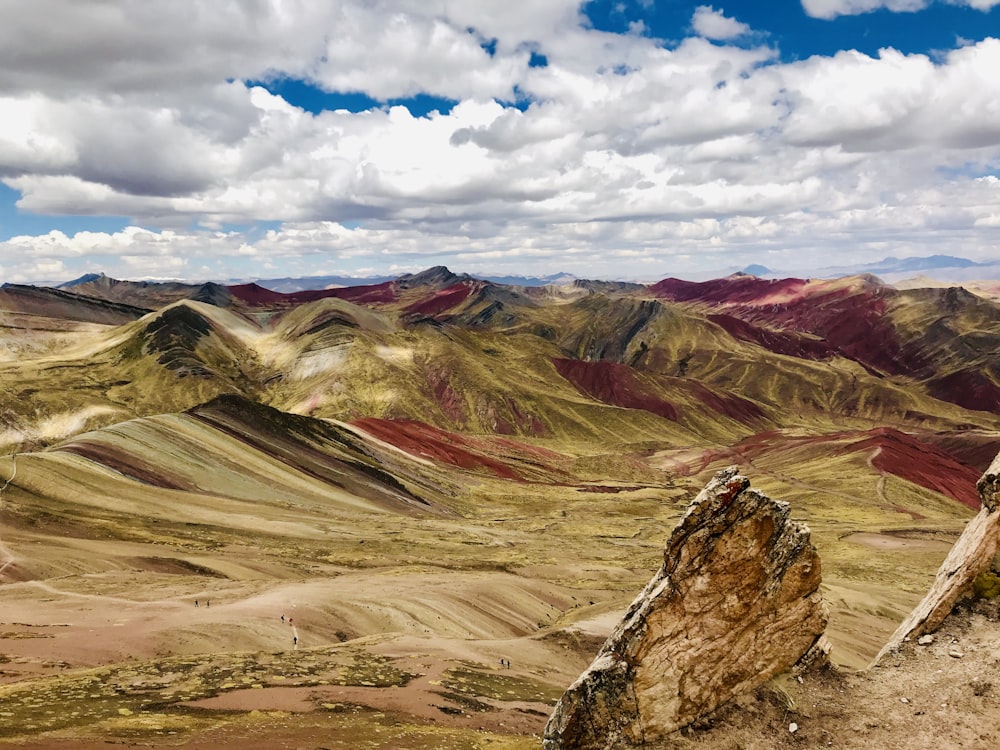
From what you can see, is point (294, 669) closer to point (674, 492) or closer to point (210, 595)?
point (210, 595)

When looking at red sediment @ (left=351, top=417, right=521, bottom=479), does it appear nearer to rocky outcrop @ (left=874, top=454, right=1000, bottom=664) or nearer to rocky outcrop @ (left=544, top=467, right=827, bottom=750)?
rocky outcrop @ (left=544, top=467, right=827, bottom=750)

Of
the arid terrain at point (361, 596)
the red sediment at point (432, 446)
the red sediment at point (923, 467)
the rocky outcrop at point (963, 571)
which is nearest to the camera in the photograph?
the arid terrain at point (361, 596)

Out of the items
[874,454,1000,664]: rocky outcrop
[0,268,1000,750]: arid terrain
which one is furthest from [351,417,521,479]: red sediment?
[874,454,1000,664]: rocky outcrop

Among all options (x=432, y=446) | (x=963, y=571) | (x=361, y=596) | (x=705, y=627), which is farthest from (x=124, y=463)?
(x=963, y=571)

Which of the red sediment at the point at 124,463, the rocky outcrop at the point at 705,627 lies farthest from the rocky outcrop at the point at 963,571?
the red sediment at the point at 124,463

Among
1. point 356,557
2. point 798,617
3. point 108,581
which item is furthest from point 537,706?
point 356,557

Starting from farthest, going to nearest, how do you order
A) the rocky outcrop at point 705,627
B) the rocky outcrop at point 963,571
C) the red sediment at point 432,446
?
the red sediment at point 432,446
the rocky outcrop at point 963,571
the rocky outcrop at point 705,627

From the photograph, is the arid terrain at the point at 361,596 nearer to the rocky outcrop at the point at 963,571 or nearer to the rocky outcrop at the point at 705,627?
the rocky outcrop at the point at 963,571
